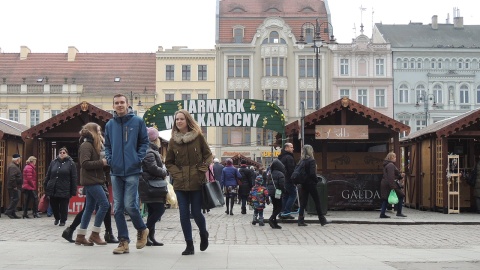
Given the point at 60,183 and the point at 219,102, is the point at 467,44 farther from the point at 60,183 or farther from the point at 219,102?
the point at 60,183

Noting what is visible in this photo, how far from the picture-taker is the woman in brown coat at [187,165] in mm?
9641

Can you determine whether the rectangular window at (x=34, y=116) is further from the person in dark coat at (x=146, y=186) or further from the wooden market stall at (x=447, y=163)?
the person in dark coat at (x=146, y=186)

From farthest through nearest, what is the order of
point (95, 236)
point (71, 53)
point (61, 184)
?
point (71, 53), point (61, 184), point (95, 236)

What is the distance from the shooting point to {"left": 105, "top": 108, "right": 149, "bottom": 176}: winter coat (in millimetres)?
9516

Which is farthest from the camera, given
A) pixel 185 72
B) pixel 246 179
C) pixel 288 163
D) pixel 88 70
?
pixel 88 70

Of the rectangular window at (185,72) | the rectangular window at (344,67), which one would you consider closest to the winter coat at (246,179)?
the rectangular window at (344,67)

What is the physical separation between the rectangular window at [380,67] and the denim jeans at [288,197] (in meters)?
50.2

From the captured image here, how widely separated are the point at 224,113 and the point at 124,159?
536 inches


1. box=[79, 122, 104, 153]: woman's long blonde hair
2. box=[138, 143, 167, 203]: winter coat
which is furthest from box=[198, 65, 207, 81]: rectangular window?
box=[79, 122, 104, 153]: woman's long blonde hair

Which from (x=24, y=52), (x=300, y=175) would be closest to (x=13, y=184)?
(x=300, y=175)

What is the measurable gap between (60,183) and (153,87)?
52.5 metres

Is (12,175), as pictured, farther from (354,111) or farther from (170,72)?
(170,72)

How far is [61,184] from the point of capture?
1673cm

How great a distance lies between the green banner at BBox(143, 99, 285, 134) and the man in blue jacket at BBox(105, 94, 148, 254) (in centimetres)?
1319
